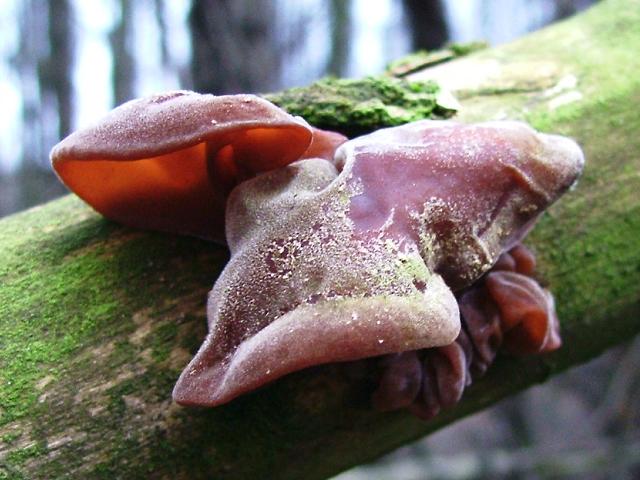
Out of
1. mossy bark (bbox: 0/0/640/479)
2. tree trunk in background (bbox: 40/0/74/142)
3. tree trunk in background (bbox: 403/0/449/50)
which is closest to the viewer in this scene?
mossy bark (bbox: 0/0/640/479)

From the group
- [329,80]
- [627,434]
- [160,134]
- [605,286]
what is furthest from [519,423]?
[160,134]

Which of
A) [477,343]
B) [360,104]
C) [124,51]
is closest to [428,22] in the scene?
[360,104]

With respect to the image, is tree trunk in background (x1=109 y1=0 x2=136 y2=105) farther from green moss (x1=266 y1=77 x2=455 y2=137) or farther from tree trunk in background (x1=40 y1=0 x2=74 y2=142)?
green moss (x1=266 y1=77 x2=455 y2=137)

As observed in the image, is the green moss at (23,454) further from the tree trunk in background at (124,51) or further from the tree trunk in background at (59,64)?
the tree trunk in background at (59,64)

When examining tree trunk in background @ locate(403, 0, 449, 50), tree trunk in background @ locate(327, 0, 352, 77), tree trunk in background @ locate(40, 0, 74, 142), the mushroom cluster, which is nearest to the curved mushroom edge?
the mushroom cluster

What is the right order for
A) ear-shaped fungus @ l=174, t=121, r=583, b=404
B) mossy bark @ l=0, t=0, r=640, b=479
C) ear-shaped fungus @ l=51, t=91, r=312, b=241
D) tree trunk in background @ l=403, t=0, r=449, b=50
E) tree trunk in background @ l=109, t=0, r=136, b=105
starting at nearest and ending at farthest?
ear-shaped fungus @ l=174, t=121, r=583, b=404
ear-shaped fungus @ l=51, t=91, r=312, b=241
mossy bark @ l=0, t=0, r=640, b=479
tree trunk in background @ l=403, t=0, r=449, b=50
tree trunk in background @ l=109, t=0, r=136, b=105
